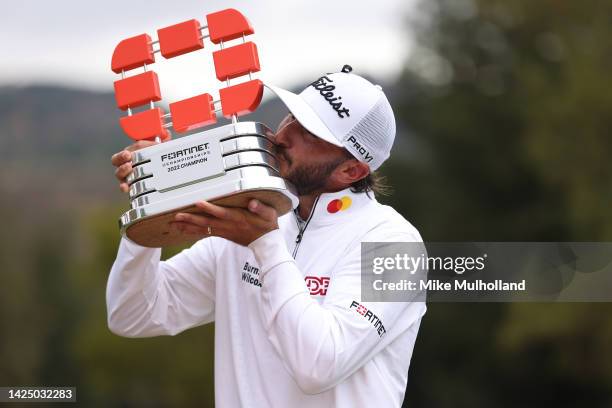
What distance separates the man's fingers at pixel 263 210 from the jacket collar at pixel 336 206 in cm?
56

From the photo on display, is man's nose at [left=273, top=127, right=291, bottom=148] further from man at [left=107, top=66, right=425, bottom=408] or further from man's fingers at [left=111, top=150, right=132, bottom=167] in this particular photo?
man's fingers at [left=111, top=150, right=132, bottom=167]

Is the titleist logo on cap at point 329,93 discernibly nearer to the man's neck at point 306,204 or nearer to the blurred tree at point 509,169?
the man's neck at point 306,204

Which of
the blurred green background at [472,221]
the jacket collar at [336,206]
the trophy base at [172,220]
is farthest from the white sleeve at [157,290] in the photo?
the blurred green background at [472,221]

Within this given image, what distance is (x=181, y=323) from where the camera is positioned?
5.36 metres

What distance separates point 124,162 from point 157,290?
3.04 ft

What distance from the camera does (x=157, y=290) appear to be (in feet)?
16.9

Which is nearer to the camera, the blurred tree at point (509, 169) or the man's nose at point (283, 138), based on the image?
the man's nose at point (283, 138)

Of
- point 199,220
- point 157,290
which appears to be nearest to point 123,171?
point 199,220

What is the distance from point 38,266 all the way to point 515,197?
85.1 ft

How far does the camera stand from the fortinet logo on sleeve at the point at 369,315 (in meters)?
4.49

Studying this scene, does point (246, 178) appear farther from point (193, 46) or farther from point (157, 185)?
point (193, 46)

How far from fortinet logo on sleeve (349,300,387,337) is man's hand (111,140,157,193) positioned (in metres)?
1.15

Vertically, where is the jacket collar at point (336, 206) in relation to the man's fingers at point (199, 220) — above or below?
below

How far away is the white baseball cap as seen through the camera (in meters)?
4.82
